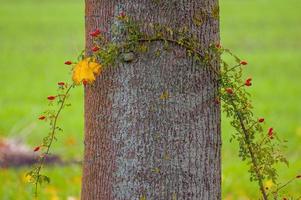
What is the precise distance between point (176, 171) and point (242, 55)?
11.4 metres

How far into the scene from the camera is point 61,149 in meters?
7.95

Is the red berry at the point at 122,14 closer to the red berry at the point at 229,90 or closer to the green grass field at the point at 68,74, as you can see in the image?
the red berry at the point at 229,90

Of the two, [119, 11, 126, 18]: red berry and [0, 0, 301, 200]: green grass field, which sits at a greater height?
[0, 0, 301, 200]: green grass field

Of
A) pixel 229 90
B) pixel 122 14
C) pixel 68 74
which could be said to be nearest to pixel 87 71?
pixel 122 14

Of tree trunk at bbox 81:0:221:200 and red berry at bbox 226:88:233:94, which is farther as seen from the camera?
red berry at bbox 226:88:233:94

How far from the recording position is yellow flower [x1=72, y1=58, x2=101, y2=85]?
3.12 meters

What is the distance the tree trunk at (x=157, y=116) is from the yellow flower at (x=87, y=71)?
0.06 meters

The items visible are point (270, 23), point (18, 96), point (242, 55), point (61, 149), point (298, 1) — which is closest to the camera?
point (61, 149)

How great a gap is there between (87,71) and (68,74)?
7364mm

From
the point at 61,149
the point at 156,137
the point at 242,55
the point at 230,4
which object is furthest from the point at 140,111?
the point at 230,4

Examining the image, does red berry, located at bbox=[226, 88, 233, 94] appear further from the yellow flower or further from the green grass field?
the green grass field

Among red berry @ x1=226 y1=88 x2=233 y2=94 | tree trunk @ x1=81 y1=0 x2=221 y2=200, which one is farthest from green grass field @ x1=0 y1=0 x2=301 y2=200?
red berry @ x1=226 y1=88 x2=233 y2=94

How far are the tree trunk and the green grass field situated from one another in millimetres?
2593

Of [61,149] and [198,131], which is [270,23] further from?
[198,131]
